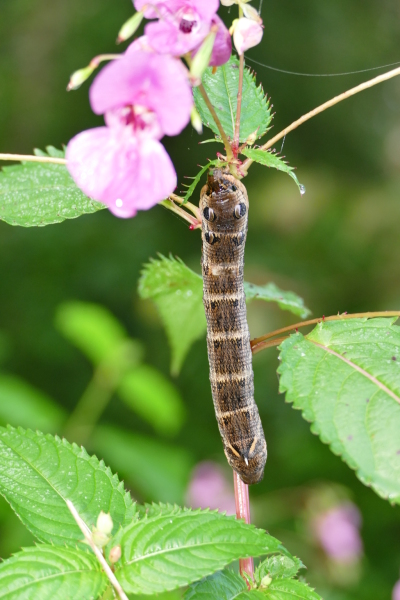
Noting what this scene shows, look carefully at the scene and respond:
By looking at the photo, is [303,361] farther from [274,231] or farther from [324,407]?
[274,231]

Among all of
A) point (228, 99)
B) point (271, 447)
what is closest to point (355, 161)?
point (271, 447)

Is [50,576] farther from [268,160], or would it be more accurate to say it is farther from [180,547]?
[268,160]

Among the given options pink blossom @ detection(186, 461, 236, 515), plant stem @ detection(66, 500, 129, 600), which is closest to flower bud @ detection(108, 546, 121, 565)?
plant stem @ detection(66, 500, 129, 600)

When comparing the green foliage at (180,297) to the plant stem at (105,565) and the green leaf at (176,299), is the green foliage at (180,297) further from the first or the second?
the plant stem at (105,565)

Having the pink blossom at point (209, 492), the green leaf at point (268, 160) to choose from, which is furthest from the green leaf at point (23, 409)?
the green leaf at point (268, 160)

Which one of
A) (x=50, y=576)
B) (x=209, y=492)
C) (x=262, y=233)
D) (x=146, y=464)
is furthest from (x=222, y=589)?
(x=262, y=233)

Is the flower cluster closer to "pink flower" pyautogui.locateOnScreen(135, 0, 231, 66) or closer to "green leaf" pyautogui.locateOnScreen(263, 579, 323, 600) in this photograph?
"pink flower" pyautogui.locateOnScreen(135, 0, 231, 66)
